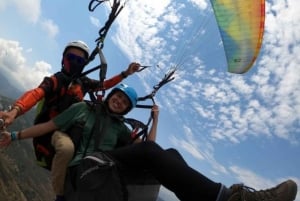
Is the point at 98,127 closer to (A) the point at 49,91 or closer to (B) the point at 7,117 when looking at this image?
(A) the point at 49,91

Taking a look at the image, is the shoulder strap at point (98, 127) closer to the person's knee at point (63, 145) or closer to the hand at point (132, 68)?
the person's knee at point (63, 145)

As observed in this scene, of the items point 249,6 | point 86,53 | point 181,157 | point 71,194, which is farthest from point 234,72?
point 71,194

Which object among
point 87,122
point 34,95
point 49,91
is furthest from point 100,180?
point 49,91

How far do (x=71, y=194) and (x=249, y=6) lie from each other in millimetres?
5519

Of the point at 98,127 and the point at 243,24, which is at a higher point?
the point at 243,24

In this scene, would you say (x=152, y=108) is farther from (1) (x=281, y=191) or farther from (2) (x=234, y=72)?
(2) (x=234, y=72)

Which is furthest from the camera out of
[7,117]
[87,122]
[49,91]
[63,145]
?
[49,91]

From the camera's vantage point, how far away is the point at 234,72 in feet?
34.6

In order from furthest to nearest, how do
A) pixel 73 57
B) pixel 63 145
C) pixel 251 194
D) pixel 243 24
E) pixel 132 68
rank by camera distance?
1. pixel 243 24
2. pixel 132 68
3. pixel 73 57
4. pixel 63 145
5. pixel 251 194

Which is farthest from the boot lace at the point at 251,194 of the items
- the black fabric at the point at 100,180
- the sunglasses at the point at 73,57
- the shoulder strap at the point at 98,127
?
the sunglasses at the point at 73,57

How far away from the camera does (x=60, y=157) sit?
6.15m

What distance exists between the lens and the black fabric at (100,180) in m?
5.60

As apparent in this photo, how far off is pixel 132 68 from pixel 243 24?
2.68 meters

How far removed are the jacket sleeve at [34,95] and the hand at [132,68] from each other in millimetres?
2513
